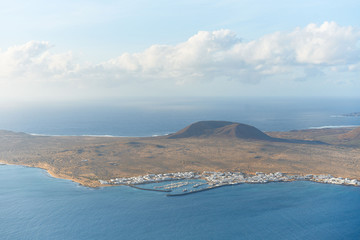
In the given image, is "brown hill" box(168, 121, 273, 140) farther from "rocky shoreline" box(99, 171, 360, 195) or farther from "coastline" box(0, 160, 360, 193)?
"rocky shoreline" box(99, 171, 360, 195)

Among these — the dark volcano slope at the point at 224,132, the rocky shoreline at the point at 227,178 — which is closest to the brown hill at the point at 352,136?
the dark volcano slope at the point at 224,132

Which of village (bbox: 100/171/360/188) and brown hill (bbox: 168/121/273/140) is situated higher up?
brown hill (bbox: 168/121/273/140)

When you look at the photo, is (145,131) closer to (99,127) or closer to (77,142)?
(99,127)

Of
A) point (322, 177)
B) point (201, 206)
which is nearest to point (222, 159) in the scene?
point (322, 177)

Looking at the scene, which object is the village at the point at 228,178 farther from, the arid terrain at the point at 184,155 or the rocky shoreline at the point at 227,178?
the arid terrain at the point at 184,155

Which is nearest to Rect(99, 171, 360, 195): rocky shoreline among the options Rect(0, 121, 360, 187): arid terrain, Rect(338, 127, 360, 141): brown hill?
Rect(0, 121, 360, 187): arid terrain

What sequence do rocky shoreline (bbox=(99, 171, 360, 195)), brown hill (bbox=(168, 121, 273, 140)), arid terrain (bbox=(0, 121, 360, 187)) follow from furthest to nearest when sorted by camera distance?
brown hill (bbox=(168, 121, 273, 140))
arid terrain (bbox=(0, 121, 360, 187))
rocky shoreline (bbox=(99, 171, 360, 195))

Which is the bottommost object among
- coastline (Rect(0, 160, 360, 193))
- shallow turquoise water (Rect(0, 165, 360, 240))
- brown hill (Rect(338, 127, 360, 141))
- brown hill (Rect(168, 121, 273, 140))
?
shallow turquoise water (Rect(0, 165, 360, 240))
